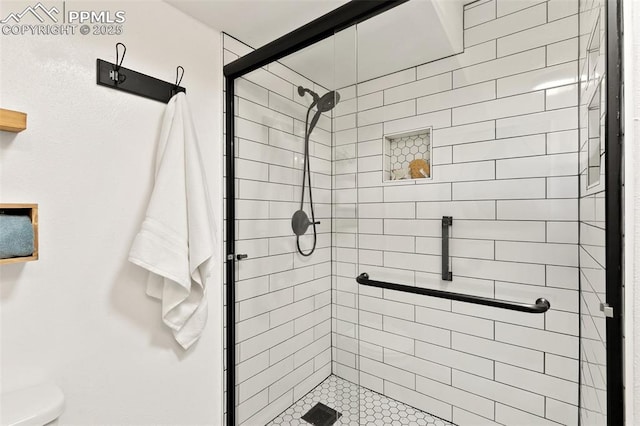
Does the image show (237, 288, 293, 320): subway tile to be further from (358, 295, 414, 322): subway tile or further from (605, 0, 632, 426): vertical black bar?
(605, 0, 632, 426): vertical black bar

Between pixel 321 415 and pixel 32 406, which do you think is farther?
pixel 321 415

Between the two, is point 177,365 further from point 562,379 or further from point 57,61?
point 562,379

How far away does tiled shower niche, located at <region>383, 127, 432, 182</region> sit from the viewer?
1479 millimetres

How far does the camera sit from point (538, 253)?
1.24m

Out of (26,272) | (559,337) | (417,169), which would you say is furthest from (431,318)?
(26,272)

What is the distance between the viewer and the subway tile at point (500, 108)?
1213 millimetres

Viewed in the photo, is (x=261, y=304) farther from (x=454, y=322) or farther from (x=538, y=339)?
(x=538, y=339)

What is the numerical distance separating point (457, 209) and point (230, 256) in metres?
1.14

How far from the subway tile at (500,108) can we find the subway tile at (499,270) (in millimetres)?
631

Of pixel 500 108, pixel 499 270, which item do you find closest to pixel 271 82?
pixel 500 108

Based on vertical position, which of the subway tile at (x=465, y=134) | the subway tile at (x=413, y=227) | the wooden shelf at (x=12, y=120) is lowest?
the subway tile at (x=413, y=227)

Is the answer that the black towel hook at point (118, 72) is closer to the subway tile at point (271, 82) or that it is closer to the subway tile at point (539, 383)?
the subway tile at point (271, 82)

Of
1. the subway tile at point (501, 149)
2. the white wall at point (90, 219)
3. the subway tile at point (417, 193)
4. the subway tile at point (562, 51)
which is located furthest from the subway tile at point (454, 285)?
the white wall at point (90, 219)

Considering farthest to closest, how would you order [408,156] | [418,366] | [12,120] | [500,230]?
[418,366] → [408,156] → [500,230] → [12,120]
